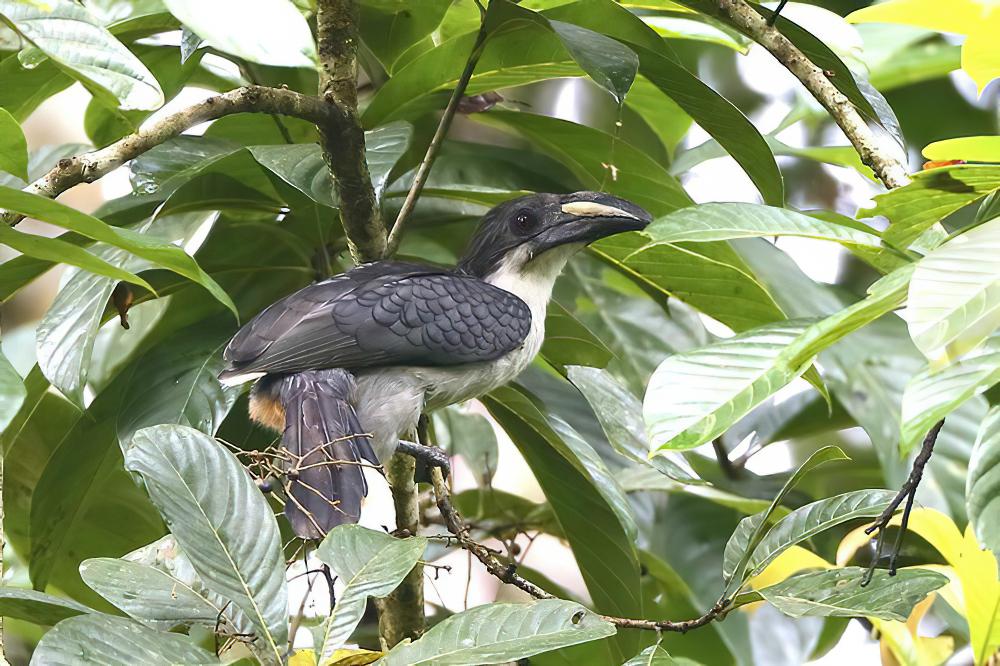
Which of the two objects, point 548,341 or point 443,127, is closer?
point 443,127

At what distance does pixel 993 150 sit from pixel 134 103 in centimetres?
89

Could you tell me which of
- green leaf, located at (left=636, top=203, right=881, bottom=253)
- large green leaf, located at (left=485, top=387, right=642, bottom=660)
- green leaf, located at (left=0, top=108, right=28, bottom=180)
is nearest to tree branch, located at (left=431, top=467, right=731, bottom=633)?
large green leaf, located at (left=485, top=387, right=642, bottom=660)

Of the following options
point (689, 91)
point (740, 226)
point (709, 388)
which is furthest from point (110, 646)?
point (689, 91)

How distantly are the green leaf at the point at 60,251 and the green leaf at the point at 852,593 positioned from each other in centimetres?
91

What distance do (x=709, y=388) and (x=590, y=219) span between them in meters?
1.24

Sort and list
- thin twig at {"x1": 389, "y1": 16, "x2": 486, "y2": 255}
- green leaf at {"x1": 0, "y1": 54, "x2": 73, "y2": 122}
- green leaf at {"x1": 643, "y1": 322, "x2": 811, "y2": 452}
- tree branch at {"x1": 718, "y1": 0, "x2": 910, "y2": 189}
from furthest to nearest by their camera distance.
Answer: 1. green leaf at {"x1": 0, "y1": 54, "x2": 73, "y2": 122}
2. thin twig at {"x1": 389, "y1": 16, "x2": 486, "y2": 255}
3. tree branch at {"x1": 718, "y1": 0, "x2": 910, "y2": 189}
4. green leaf at {"x1": 643, "y1": 322, "x2": 811, "y2": 452}

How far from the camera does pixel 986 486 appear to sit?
1260mm

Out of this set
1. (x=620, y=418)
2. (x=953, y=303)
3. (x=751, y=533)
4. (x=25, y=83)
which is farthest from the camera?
(x=25, y=83)

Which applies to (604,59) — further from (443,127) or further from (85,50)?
(85,50)

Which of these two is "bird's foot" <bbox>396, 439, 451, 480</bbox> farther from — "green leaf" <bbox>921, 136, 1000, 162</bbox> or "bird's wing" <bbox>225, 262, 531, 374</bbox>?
"green leaf" <bbox>921, 136, 1000, 162</bbox>

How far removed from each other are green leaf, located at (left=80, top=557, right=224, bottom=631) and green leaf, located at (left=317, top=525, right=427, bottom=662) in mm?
166

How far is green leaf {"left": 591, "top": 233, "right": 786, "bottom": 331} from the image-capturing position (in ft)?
6.91

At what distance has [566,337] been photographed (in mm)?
2447

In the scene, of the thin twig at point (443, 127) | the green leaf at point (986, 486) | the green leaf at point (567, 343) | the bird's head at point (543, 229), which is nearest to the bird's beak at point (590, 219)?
the bird's head at point (543, 229)
